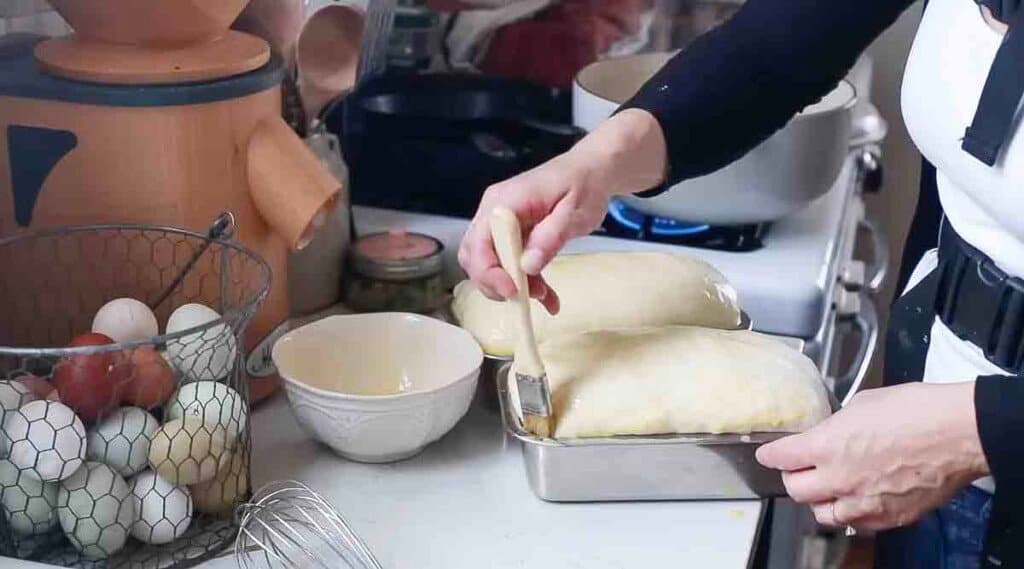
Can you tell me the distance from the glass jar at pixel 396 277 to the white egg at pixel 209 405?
0.85ft

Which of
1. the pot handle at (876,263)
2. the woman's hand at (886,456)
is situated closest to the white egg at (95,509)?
the woman's hand at (886,456)

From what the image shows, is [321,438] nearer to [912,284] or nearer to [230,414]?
[230,414]

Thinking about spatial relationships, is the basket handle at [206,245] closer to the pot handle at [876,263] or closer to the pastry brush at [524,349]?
the pastry brush at [524,349]

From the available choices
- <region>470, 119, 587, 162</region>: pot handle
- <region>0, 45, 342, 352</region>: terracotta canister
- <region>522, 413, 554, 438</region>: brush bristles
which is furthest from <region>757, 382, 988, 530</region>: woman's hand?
<region>470, 119, 587, 162</region>: pot handle

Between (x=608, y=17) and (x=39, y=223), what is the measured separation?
32.0 inches

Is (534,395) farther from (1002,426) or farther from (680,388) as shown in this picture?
(1002,426)

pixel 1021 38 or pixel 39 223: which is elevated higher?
pixel 1021 38

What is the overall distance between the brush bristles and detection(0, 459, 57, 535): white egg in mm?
250

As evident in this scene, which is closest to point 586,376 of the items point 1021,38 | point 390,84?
point 1021,38

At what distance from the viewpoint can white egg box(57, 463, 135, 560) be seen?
58 cm

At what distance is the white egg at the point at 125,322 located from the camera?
25.5 inches

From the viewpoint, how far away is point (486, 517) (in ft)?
2.19

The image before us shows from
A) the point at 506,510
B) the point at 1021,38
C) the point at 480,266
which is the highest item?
the point at 1021,38

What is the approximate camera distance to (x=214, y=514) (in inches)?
25.3
